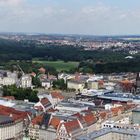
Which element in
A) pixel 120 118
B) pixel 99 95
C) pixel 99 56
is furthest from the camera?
pixel 99 56

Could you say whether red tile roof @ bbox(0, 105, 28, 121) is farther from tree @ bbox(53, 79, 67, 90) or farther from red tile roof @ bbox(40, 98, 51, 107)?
tree @ bbox(53, 79, 67, 90)

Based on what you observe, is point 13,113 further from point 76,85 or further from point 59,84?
point 59,84

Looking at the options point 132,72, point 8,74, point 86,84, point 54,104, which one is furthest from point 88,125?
point 132,72

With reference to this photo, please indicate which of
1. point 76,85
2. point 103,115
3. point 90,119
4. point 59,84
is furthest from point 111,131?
point 59,84

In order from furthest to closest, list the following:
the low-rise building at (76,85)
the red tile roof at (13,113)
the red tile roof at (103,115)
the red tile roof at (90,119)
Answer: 1. the low-rise building at (76,85)
2. the red tile roof at (103,115)
3. the red tile roof at (13,113)
4. the red tile roof at (90,119)

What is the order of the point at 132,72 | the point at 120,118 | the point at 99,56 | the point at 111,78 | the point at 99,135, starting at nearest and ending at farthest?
the point at 99,135, the point at 120,118, the point at 111,78, the point at 132,72, the point at 99,56

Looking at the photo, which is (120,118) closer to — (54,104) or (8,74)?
(54,104)

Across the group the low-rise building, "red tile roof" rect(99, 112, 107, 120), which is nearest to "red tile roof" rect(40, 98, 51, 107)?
"red tile roof" rect(99, 112, 107, 120)

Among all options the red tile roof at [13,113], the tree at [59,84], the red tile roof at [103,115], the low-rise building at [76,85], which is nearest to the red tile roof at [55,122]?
the red tile roof at [13,113]

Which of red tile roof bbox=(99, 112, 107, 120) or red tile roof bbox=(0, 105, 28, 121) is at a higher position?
red tile roof bbox=(0, 105, 28, 121)

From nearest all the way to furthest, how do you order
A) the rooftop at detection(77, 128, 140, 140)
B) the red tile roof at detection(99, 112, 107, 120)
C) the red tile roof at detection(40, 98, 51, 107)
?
the rooftop at detection(77, 128, 140, 140) → the red tile roof at detection(99, 112, 107, 120) → the red tile roof at detection(40, 98, 51, 107)

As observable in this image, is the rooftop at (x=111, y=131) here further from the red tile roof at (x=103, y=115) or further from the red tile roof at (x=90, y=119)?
the red tile roof at (x=103, y=115)
